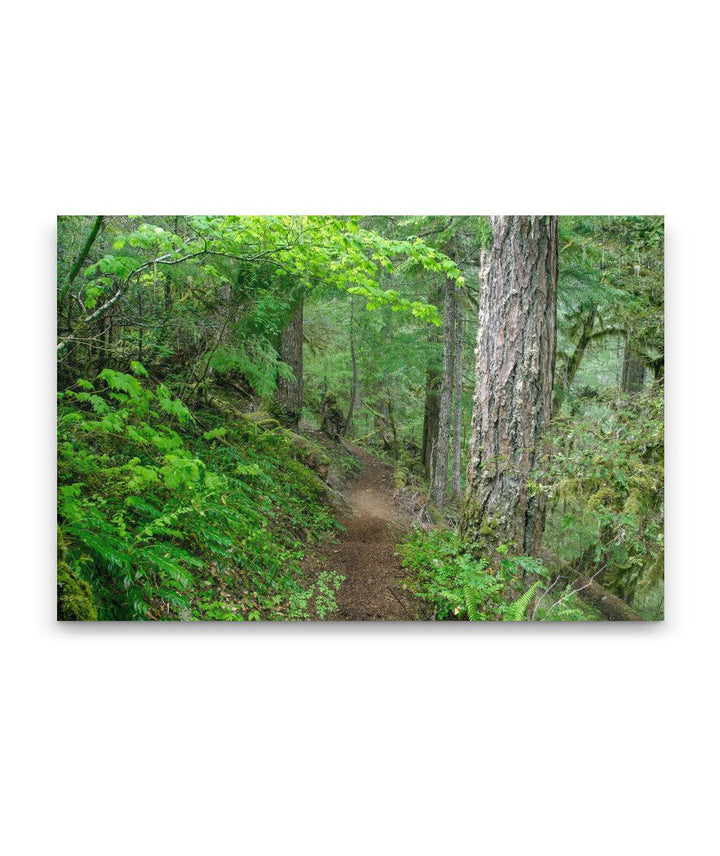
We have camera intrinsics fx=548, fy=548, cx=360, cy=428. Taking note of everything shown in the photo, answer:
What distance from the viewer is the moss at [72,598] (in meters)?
2.95

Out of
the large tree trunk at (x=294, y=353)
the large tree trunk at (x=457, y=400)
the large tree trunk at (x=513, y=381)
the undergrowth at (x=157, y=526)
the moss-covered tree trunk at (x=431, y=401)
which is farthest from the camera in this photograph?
the moss-covered tree trunk at (x=431, y=401)

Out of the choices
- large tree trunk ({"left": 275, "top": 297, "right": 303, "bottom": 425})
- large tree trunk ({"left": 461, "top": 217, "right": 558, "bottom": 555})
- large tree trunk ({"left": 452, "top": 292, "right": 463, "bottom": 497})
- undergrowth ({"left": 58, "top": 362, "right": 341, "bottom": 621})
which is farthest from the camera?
large tree trunk ({"left": 452, "top": 292, "right": 463, "bottom": 497})

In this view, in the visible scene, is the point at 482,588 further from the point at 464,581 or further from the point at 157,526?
the point at 157,526

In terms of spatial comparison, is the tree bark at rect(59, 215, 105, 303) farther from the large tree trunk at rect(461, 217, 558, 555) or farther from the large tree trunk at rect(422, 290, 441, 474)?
the large tree trunk at rect(461, 217, 558, 555)

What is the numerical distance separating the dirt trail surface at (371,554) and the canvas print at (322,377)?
13mm

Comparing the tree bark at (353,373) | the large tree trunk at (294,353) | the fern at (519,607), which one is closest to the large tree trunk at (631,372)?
the fern at (519,607)

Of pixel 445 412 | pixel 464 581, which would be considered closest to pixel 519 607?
pixel 464 581

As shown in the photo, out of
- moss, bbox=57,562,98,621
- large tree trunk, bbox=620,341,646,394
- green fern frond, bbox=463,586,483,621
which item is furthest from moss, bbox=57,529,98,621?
large tree trunk, bbox=620,341,646,394

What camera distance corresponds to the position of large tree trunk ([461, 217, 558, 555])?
3.02 metres

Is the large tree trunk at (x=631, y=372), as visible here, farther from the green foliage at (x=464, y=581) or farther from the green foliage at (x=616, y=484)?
the green foliage at (x=464, y=581)

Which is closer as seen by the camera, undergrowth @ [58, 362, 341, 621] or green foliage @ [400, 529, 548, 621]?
undergrowth @ [58, 362, 341, 621]

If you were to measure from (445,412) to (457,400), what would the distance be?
4.8 inches
